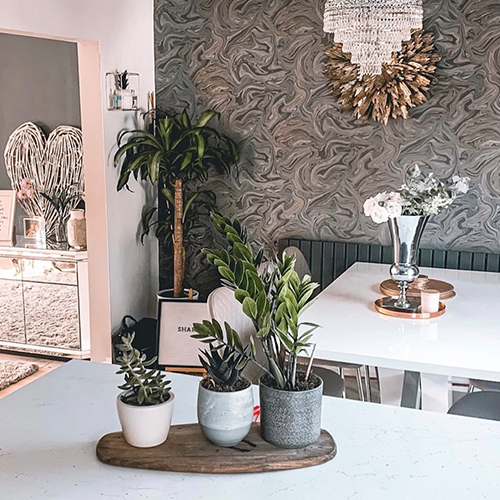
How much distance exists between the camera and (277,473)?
129 centimetres

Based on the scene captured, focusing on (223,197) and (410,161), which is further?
(223,197)

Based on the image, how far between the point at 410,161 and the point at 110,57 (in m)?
1.87

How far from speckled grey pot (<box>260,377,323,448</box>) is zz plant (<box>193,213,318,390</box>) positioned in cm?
3

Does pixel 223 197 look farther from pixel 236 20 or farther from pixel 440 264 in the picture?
pixel 440 264

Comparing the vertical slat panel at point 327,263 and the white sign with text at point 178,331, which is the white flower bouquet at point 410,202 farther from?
the white sign with text at point 178,331

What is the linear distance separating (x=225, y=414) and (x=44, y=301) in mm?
3517

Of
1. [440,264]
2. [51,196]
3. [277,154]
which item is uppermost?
[277,154]

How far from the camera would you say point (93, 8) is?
3.79m

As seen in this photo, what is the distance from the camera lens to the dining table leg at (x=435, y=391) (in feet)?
8.43

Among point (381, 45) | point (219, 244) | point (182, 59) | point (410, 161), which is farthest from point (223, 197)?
point (381, 45)

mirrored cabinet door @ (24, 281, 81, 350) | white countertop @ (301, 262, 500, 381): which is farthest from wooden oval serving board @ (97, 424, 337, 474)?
mirrored cabinet door @ (24, 281, 81, 350)

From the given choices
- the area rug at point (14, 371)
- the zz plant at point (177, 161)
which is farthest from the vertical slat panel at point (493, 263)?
the area rug at point (14, 371)

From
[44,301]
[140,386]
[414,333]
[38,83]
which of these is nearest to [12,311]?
[44,301]

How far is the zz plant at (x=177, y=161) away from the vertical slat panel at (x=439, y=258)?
4.47 feet
